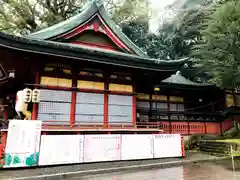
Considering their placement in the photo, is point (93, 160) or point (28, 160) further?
point (93, 160)

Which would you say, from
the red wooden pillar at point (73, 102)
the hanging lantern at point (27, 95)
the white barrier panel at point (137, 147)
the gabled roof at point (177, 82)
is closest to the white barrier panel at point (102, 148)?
the white barrier panel at point (137, 147)

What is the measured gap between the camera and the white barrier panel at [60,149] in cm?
735

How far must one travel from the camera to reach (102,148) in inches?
326

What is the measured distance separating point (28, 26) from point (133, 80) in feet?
72.1

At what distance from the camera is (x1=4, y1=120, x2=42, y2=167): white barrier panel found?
22.7ft

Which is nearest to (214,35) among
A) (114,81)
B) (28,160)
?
(114,81)

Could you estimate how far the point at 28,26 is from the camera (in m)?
26.5

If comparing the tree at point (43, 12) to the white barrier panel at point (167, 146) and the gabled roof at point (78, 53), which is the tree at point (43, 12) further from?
the white barrier panel at point (167, 146)

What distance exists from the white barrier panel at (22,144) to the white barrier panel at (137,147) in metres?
3.65

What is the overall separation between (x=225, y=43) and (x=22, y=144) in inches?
548

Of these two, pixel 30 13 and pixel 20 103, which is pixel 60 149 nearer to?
pixel 20 103

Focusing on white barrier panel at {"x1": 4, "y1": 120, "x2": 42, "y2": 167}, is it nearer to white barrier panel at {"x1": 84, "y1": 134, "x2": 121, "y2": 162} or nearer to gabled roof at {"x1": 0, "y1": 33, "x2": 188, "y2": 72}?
white barrier panel at {"x1": 84, "y1": 134, "x2": 121, "y2": 162}

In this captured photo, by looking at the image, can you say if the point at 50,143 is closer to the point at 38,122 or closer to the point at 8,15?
the point at 38,122

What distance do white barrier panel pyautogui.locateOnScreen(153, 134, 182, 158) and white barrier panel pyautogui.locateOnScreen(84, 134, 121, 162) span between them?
6.56 ft
